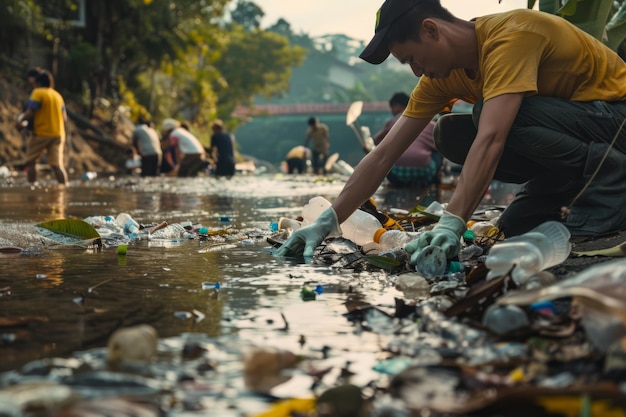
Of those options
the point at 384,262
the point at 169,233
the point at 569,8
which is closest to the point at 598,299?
the point at 384,262

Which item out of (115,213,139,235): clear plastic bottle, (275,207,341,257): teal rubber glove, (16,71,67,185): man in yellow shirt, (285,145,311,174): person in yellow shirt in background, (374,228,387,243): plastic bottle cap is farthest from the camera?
(285,145,311,174): person in yellow shirt in background

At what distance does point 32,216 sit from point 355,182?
3557 millimetres

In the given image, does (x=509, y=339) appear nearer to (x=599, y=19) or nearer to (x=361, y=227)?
(x=361, y=227)

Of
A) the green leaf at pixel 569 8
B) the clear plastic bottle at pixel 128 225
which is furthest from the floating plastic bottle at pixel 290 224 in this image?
the green leaf at pixel 569 8

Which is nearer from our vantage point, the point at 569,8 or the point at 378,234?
the point at 378,234

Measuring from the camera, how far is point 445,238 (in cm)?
355

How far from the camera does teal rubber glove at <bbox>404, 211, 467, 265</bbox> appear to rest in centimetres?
353

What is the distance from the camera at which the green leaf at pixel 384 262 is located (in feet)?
12.1

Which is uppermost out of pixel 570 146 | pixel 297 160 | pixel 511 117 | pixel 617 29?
pixel 617 29

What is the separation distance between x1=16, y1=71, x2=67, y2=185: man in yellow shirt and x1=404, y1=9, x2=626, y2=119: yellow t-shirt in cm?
991

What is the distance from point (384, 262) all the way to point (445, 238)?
11.5 inches

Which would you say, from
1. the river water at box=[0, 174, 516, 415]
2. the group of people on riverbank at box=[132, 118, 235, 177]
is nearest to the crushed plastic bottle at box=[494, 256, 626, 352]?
the river water at box=[0, 174, 516, 415]

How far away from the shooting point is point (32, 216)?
22.7 feet

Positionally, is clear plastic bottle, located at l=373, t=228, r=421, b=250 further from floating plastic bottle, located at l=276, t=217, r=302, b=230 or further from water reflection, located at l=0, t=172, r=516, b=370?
floating plastic bottle, located at l=276, t=217, r=302, b=230
